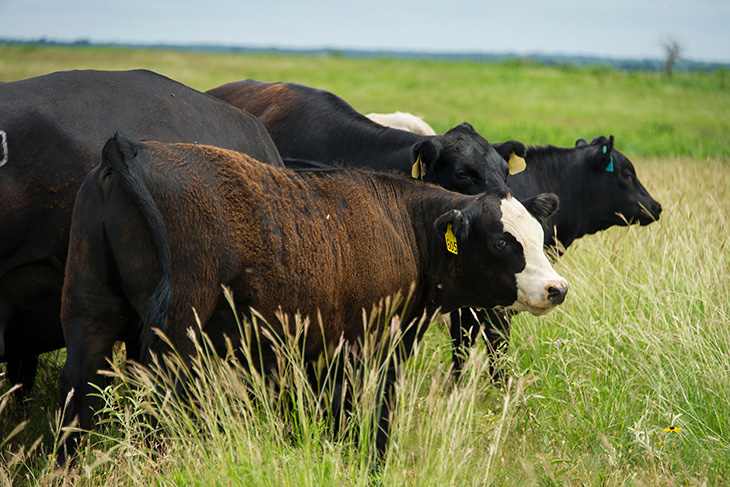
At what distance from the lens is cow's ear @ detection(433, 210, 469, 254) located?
4.25m

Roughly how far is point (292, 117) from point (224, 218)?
336 centimetres

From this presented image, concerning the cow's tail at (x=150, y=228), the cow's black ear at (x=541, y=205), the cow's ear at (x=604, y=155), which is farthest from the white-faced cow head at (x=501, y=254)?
the cow's ear at (x=604, y=155)

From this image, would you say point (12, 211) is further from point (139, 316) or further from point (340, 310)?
point (340, 310)

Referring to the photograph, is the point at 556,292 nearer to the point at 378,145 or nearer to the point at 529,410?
the point at 529,410

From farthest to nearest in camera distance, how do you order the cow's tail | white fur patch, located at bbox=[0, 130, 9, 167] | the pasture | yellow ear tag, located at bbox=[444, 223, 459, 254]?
yellow ear tag, located at bbox=[444, 223, 459, 254] → white fur patch, located at bbox=[0, 130, 9, 167] → the cow's tail → the pasture

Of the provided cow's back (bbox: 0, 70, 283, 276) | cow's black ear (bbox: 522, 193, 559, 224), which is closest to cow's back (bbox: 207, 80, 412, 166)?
cow's black ear (bbox: 522, 193, 559, 224)

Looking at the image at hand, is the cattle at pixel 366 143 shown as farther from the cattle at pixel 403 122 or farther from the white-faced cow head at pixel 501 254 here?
the cattle at pixel 403 122

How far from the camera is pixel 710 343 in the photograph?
195 inches

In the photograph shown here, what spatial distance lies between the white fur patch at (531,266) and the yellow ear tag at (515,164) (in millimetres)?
2342

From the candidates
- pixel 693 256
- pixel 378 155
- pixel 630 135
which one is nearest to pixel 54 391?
pixel 378 155

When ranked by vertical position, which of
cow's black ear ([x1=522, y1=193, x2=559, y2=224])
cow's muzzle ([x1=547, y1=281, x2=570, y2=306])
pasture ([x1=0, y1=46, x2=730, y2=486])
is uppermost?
cow's black ear ([x1=522, y1=193, x2=559, y2=224])

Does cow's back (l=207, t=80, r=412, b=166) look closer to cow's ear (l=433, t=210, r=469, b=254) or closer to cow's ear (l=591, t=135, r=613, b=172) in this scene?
cow's ear (l=433, t=210, r=469, b=254)

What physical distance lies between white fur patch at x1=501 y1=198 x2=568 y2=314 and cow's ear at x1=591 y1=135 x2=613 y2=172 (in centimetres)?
355

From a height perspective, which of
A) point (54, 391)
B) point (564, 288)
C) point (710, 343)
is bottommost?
point (54, 391)
